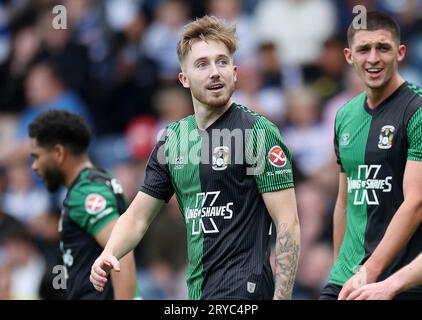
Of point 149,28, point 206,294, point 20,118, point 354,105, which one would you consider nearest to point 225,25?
point 354,105

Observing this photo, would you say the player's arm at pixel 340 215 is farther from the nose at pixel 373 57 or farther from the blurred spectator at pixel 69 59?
the blurred spectator at pixel 69 59

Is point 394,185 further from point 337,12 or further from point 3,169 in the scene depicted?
point 3,169

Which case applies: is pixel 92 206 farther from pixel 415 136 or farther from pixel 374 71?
pixel 415 136

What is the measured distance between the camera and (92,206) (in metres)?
7.89

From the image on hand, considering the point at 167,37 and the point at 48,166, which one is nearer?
the point at 48,166

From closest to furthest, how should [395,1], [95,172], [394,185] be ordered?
[394,185], [95,172], [395,1]

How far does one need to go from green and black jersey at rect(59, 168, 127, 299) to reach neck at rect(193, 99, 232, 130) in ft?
4.92

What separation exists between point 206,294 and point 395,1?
19.6ft

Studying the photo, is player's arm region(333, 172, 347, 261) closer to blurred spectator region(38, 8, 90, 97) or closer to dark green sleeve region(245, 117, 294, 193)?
dark green sleeve region(245, 117, 294, 193)

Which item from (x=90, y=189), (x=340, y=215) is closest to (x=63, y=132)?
(x=90, y=189)

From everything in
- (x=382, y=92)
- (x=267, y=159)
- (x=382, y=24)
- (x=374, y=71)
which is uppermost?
(x=382, y=24)

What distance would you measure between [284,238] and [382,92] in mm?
1413

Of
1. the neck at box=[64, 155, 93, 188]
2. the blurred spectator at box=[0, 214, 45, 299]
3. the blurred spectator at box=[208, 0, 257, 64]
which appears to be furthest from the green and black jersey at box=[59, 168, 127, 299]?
the blurred spectator at box=[208, 0, 257, 64]

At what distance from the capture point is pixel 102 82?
42.8ft
